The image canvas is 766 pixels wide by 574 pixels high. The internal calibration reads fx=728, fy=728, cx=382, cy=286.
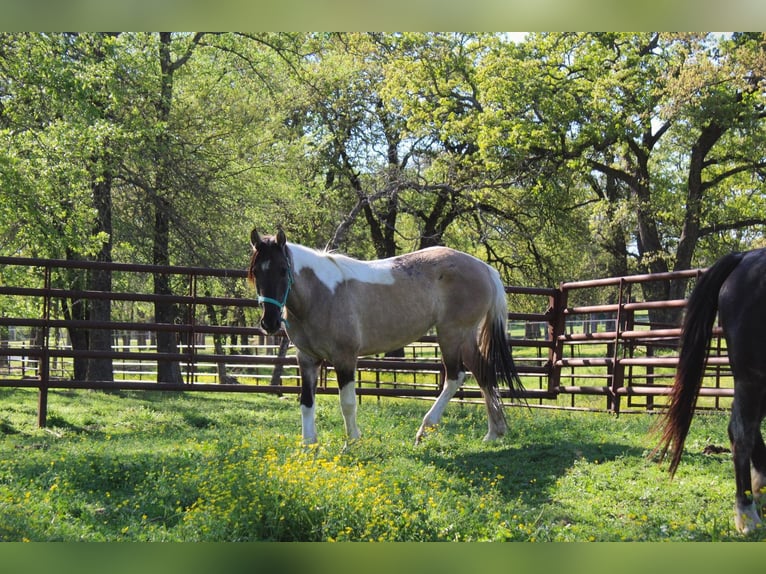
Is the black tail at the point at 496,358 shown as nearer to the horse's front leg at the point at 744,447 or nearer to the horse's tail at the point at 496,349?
the horse's tail at the point at 496,349

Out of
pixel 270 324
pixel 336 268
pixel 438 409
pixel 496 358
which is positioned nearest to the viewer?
pixel 270 324

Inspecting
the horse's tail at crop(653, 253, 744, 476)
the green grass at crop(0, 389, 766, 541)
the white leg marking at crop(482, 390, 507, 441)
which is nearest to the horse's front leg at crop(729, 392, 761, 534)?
the green grass at crop(0, 389, 766, 541)

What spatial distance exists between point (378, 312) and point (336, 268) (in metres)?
0.59

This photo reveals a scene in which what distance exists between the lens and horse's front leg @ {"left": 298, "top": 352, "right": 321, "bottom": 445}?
20.7ft

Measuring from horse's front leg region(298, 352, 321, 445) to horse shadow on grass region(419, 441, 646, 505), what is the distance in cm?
99

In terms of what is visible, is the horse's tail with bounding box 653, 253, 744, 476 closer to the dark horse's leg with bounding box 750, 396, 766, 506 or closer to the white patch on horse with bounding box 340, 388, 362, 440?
the dark horse's leg with bounding box 750, 396, 766, 506

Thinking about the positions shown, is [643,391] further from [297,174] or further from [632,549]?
[297,174]

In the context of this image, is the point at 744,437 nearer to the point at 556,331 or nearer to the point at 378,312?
the point at 378,312

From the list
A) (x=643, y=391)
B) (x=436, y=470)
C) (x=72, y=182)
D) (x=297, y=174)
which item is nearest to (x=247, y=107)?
(x=297, y=174)

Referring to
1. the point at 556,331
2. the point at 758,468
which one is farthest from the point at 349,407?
the point at 556,331

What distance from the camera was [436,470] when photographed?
215 inches

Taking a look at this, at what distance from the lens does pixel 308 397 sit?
20.9ft

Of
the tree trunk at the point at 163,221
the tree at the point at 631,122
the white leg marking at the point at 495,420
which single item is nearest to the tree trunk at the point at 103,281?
the tree trunk at the point at 163,221

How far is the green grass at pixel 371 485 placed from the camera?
395 centimetres
